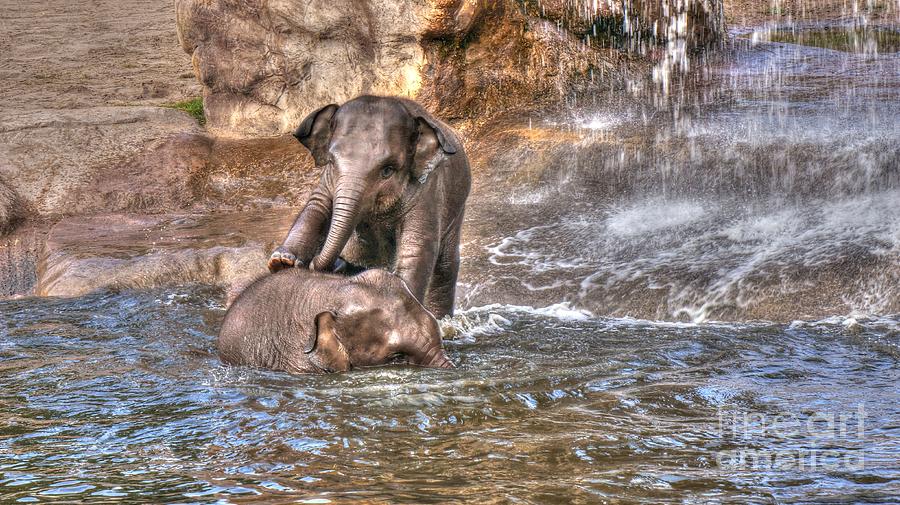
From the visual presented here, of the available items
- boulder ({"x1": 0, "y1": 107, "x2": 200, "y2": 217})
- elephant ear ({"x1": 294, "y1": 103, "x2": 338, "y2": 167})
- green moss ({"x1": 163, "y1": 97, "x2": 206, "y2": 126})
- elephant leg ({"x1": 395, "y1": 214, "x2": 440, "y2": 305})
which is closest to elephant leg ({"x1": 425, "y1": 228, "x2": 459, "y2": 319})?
elephant leg ({"x1": 395, "y1": 214, "x2": 440, "y2": 305})

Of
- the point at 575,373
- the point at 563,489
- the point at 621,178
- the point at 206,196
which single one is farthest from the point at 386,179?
the point at 206,196

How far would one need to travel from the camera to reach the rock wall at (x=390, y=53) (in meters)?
12.5

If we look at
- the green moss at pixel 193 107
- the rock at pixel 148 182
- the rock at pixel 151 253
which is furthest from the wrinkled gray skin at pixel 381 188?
the green moss at pixel 193 107

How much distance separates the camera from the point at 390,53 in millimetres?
12633

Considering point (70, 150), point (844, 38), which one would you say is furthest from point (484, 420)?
point (844, 38)

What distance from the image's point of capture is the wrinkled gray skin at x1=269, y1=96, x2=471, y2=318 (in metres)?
6.78

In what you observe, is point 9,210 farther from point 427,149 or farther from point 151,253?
point 427,149

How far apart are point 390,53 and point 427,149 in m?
5.84

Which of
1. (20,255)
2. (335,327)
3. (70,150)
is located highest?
(70,150)

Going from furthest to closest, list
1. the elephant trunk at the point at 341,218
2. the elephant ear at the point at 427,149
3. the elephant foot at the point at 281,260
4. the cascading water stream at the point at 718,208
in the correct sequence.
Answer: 1. the cascading water stream at the point at 718,208
2. the elephant ear at the point at 427,149
3. the elephant foot at the point at 281,260
4. the elephant trunk at the point at 341,218

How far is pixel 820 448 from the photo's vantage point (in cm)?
462

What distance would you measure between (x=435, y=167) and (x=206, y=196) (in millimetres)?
5632

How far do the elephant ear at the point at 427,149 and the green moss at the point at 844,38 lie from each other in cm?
1029

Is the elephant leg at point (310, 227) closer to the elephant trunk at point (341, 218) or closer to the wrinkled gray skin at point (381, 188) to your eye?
the wrinkled gray skin at point (381, 188)
